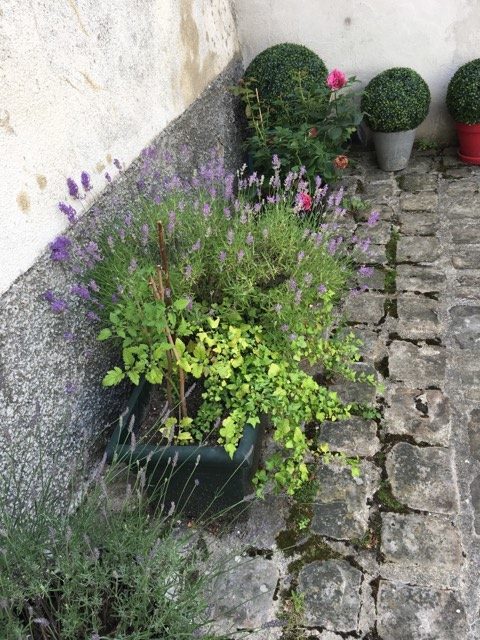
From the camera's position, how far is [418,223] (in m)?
4.36

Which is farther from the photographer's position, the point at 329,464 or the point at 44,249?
the point at 329,464

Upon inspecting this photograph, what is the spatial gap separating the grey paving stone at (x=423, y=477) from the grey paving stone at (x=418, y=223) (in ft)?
7.22

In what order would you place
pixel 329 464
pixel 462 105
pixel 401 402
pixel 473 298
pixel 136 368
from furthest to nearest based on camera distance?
1. pixel 462 105
2. pixel 473 298
3. pixel 401 402
4. pixel 329 464
5. pixel 136 368

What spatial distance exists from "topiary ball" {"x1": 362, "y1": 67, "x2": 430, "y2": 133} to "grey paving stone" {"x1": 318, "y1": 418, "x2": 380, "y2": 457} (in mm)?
3261

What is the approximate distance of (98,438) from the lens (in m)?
2.61

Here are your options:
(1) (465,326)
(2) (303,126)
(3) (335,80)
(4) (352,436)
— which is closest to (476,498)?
(4) (352,436)

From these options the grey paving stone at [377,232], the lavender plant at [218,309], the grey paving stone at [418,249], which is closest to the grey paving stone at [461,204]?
the grey paving stone at [418,249]

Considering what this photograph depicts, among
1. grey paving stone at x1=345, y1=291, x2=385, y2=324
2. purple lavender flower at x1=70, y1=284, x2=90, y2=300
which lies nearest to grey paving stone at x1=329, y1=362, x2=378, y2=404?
grey paving stone at x1=345, y1=291, x2=385, y2=324

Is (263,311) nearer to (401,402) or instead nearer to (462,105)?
(401,402)

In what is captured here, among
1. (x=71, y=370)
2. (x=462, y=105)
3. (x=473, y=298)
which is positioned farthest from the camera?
(x=462, y=105)

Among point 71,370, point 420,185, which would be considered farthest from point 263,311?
point 420,185

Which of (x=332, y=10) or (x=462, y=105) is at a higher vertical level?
(x=332, y=10)

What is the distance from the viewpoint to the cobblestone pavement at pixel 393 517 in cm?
203

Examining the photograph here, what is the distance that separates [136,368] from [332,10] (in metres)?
4.57
